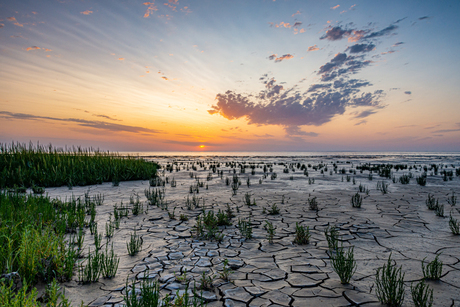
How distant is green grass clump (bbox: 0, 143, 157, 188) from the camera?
400 inches

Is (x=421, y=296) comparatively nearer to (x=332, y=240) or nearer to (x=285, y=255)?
(x=332, y=240)

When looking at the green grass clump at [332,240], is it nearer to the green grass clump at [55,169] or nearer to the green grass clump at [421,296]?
the green grass clump at [421,296]

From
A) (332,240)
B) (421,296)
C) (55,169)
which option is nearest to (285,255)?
(332,240)

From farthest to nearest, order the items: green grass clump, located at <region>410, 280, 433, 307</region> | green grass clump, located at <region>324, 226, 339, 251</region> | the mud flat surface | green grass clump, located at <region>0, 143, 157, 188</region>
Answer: green grass clump, located at <region>0, 143, 157, 188</region>, green grass clump, located at <region>324, 226, 339, 251</region>, the mud flat surface, green grass clump, located at <region>410, 280, 433, 307</region>

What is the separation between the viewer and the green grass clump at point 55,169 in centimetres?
1015

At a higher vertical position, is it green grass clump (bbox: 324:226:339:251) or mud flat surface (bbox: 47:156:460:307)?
green grass clump (bbox: 324:226:339:251)

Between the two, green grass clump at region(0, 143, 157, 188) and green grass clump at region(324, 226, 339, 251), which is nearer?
green grass clump at region(324, 226, 339, 251)

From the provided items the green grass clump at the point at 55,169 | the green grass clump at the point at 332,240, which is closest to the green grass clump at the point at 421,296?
the green grass clump at the point at 332,240

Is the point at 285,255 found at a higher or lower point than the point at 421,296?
lower

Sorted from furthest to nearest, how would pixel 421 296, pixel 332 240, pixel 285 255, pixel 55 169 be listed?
pixel 55 169, pixel 285 255, pixel 332 240, pixel 421 296

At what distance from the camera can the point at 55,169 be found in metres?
10.9

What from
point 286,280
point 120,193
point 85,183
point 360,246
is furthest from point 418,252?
point 85,183

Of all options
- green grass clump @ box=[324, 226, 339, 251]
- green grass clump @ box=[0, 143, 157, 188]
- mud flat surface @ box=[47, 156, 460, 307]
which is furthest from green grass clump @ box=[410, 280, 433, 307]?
green grass clump @ box=[0, 143, 157, 188]

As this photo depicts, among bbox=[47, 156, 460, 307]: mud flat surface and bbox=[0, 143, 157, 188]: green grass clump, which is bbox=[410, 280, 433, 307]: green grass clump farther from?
bbox=[0, 143, 157, 188]: green grass clump
